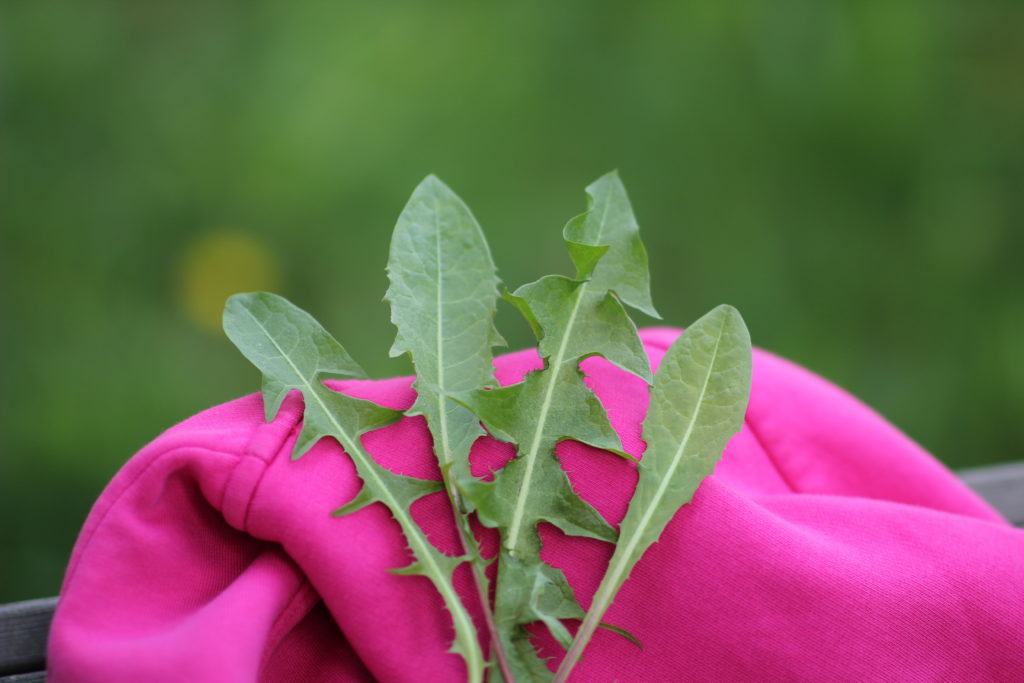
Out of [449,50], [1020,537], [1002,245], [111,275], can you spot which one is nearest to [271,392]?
[1020,537]

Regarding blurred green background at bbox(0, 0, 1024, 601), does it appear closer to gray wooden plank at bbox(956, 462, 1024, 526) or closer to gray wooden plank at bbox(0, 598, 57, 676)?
gray wooden plank at bbox(956, 462, 1024, 526)

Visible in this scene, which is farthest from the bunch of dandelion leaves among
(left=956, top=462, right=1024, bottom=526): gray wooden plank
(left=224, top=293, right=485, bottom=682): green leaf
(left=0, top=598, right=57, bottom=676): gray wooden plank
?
(left=956, top=462, right=1024, bottom=526): gray wooden plank

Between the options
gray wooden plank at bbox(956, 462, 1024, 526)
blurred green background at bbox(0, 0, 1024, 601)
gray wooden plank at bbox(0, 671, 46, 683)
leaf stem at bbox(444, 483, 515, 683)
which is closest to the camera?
leaf stem at bbox(444, 483, 515, 683)

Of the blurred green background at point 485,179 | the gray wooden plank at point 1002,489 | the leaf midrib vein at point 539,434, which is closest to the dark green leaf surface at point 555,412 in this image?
the leaf midrib vein at point 539,434

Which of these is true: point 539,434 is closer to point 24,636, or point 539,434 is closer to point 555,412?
point 555,412

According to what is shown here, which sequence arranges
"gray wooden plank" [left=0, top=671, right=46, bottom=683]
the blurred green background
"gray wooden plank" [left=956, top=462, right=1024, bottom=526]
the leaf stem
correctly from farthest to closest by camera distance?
1. the blurred green background
2. "gray wooden plank" [left=956, top=462, right=1024, bottom=526]
3. "gray wooden plank" [left=0, top=671, right=46, bottom=683]
4. the leaf stem

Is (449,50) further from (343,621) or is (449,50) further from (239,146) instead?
(343,621)
